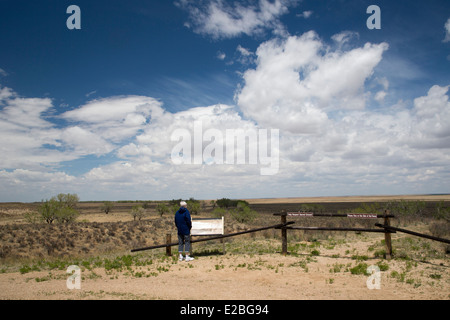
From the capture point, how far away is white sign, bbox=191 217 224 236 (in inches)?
489

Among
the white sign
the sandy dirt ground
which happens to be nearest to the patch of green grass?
the sandy dirt ground

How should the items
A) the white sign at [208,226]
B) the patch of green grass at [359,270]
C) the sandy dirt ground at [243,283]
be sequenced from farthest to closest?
the white sign at [208,226] → the patch of green grass at [359,270] → the sandy dirt ground at [243,283]

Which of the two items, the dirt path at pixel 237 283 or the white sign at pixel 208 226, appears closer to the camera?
the dirt path at pixel 237 283

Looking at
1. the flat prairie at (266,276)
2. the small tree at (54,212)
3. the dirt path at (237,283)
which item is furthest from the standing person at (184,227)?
the small tree at (54,212)

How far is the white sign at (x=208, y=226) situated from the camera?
12.4 metres

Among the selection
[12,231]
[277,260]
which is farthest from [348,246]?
[12,231]

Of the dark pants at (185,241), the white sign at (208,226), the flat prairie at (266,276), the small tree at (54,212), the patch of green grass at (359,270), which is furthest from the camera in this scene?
the small tree at (54,212)

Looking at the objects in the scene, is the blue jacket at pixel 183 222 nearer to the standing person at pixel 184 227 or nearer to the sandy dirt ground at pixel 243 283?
the standing person at pixel 184 227

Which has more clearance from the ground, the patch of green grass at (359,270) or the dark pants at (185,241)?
the dark pants at (185,241)

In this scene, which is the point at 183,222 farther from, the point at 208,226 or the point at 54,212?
the point at 54,212

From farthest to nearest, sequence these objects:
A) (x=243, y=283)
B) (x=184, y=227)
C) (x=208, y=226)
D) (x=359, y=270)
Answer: (x=208, y=226) → (x=184, y=227) → (x=359, y=270) → (x=243, y=283)

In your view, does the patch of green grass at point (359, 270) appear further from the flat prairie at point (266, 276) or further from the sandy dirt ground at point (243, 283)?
the sandy dirt ground at point (243, 283)

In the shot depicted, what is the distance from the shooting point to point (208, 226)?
1251 centimetres

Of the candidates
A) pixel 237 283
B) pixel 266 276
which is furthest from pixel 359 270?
pixel 237 283
